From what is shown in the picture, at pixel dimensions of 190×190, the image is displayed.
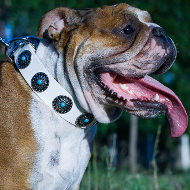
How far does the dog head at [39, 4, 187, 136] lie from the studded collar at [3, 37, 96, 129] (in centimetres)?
8

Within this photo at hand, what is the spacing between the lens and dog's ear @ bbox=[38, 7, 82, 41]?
10.3 ft

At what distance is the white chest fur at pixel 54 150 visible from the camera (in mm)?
2973

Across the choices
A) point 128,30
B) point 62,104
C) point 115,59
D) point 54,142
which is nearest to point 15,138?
point 54,142

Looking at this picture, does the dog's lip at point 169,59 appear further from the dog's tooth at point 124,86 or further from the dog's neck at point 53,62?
the dog's neck at point 53,62

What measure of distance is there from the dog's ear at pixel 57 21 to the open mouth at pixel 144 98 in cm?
44

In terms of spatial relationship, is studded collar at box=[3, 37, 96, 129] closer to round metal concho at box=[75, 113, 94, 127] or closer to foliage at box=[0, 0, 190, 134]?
round metal concho at box=[75, 113, 94, 127]

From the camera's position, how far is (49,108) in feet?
9.95

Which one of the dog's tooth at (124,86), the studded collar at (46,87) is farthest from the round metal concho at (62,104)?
the dog's tooth at (124,86)

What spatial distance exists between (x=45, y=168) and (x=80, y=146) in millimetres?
345

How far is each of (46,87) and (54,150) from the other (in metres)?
0.44

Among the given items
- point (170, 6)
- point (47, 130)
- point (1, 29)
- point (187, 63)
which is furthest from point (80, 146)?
point (187, 63)

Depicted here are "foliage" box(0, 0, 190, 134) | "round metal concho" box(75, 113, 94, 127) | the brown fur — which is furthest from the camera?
"foliage" box(0, 0, 190, 134)

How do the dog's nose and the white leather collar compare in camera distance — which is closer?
the white leather collar

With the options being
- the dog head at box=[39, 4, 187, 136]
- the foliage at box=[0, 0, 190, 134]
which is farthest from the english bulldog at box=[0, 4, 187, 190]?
the foliage at box=[0, 0, 190, 134]
